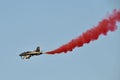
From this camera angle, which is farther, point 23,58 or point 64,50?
point 23,58

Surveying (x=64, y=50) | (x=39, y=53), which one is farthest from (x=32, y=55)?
(x=64, y=50)

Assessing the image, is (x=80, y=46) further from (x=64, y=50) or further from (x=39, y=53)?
(x=39, y=53)

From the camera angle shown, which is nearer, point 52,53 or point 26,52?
point 52,53

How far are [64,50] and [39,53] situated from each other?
540 cm

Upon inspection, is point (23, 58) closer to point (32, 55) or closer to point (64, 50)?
point (32, 55)

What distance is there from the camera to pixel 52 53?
69000 millimetres

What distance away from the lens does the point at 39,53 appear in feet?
240

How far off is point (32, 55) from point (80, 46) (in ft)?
30.8

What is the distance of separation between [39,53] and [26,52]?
12.7 feet

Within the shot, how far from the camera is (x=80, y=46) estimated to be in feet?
223

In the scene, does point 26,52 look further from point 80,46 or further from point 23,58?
point 80,46

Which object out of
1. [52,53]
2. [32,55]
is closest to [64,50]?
[52,53]

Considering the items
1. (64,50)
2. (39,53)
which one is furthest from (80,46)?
(39,53)

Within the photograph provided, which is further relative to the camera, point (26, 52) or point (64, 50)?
point (26, 52)
